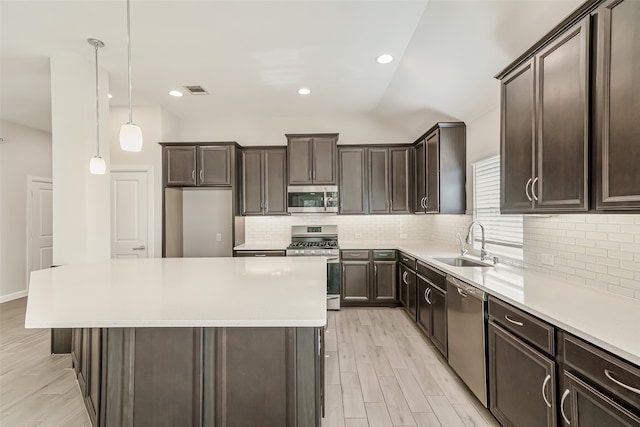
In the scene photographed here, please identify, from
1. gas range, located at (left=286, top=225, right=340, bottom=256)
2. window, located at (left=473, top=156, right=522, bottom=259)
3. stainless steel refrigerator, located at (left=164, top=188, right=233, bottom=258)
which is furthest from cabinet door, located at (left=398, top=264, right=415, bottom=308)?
stainless steel refrigerator, located at (left=164, top=188, right=233, bottom=258)

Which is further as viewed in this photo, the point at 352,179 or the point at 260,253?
the point at 352,179

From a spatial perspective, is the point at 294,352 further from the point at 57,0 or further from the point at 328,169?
the point at 328,169

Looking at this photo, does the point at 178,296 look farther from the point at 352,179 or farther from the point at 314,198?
the point at 352,179

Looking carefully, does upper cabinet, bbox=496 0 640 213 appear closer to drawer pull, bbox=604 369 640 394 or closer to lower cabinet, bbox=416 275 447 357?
drawer pull, bbox=604 369 640 394

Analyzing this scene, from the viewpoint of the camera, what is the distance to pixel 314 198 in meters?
4.49

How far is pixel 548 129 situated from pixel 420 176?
2.59 metres

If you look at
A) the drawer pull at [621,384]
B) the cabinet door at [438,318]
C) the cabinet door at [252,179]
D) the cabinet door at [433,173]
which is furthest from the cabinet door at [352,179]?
the drawer pull at [621,384]

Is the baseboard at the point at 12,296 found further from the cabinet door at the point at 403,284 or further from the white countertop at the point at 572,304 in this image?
the white countertop at the point at 572,304

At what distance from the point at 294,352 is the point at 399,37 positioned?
2.70 m

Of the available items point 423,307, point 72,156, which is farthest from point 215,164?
point 423,307

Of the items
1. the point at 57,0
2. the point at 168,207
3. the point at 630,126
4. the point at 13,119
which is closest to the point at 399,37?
the point at 630,126

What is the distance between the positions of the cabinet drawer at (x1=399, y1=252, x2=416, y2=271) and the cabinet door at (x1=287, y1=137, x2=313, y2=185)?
1725mm

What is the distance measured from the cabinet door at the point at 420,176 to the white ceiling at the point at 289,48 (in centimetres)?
40

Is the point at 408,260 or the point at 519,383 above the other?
the point at 408,260
